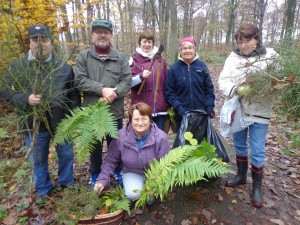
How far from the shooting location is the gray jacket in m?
3.15

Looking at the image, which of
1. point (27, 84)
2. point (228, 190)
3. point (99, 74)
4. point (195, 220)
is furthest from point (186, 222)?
point (27, 84)

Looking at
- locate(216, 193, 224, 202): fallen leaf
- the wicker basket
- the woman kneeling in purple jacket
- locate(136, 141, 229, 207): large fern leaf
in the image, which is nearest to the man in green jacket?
the woman kneeling in purple jacket

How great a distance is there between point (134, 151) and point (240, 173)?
1.83 meters

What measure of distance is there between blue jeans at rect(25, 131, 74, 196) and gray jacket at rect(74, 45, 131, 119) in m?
0.72

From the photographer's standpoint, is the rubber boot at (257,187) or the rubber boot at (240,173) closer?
the rubber boot at (257,187)

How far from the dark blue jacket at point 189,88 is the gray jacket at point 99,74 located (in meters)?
0.70

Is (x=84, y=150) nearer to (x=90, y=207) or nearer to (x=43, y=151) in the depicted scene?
(x=90, y=207)

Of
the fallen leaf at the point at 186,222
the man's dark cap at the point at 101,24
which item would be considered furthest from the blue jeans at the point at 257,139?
the man's dark cap at the point at 101,24

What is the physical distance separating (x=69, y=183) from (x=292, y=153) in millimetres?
4420

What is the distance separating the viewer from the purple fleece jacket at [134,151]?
3039 mm

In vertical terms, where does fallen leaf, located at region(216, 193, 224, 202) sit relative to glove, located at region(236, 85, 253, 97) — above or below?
below

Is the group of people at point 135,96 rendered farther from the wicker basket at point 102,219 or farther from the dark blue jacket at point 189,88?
the wicker basket at point 102,219

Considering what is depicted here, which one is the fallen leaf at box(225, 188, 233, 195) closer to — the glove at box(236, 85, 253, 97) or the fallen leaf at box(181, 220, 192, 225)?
the fallen leaf at box(181, 220, 192, 225)

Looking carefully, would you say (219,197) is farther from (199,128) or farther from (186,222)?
(199,128)
